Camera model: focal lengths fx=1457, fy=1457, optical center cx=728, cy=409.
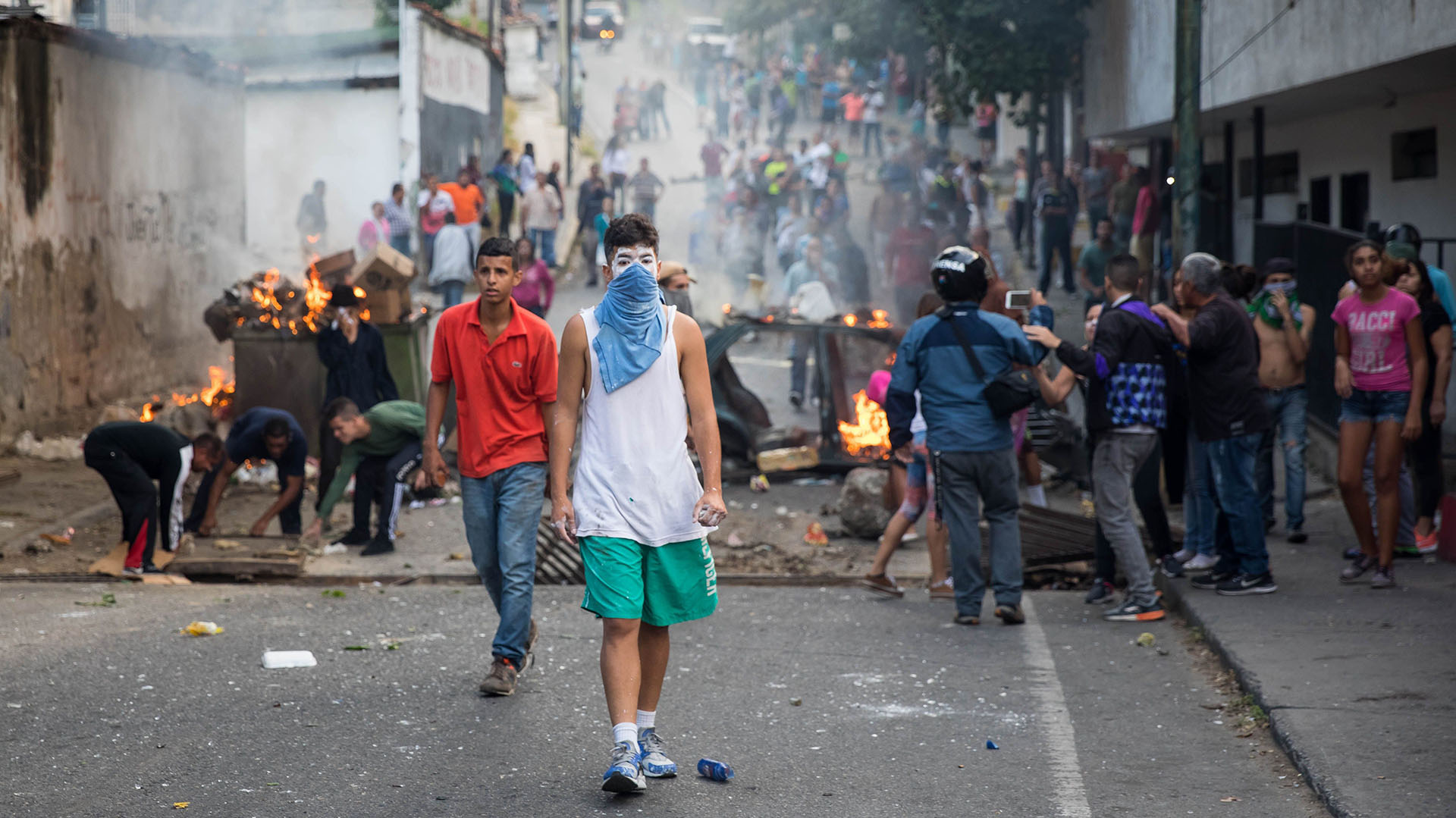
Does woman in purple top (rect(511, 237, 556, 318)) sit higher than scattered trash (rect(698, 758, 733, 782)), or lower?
higher

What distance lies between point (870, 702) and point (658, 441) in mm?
1831

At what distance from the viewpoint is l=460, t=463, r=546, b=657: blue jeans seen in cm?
572

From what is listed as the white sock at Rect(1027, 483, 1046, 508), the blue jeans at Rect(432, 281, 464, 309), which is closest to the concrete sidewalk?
the white sock at Rect(1027, 483, 1046, 508)

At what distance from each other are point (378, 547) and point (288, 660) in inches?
126

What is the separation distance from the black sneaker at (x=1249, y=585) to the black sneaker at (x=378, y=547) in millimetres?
5097

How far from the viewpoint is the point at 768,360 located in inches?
626

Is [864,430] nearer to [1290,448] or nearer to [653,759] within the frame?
[1290,448]

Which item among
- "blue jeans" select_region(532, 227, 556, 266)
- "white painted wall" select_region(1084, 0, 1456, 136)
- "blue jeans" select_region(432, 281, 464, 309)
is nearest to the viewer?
"white painted wall" select_region(1084, 0, 1456, 136)

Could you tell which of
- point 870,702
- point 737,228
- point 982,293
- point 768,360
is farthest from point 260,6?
point 870,702

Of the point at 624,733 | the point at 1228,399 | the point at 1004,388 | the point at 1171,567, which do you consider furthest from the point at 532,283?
the point at 624,733

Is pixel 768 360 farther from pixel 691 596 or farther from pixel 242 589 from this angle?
pixel 691 596

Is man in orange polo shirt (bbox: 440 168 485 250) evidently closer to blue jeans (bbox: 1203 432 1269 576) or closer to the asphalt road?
the asphalt road

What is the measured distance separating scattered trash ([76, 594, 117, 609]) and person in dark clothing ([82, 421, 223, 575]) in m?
0.70

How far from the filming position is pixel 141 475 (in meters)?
8.39
